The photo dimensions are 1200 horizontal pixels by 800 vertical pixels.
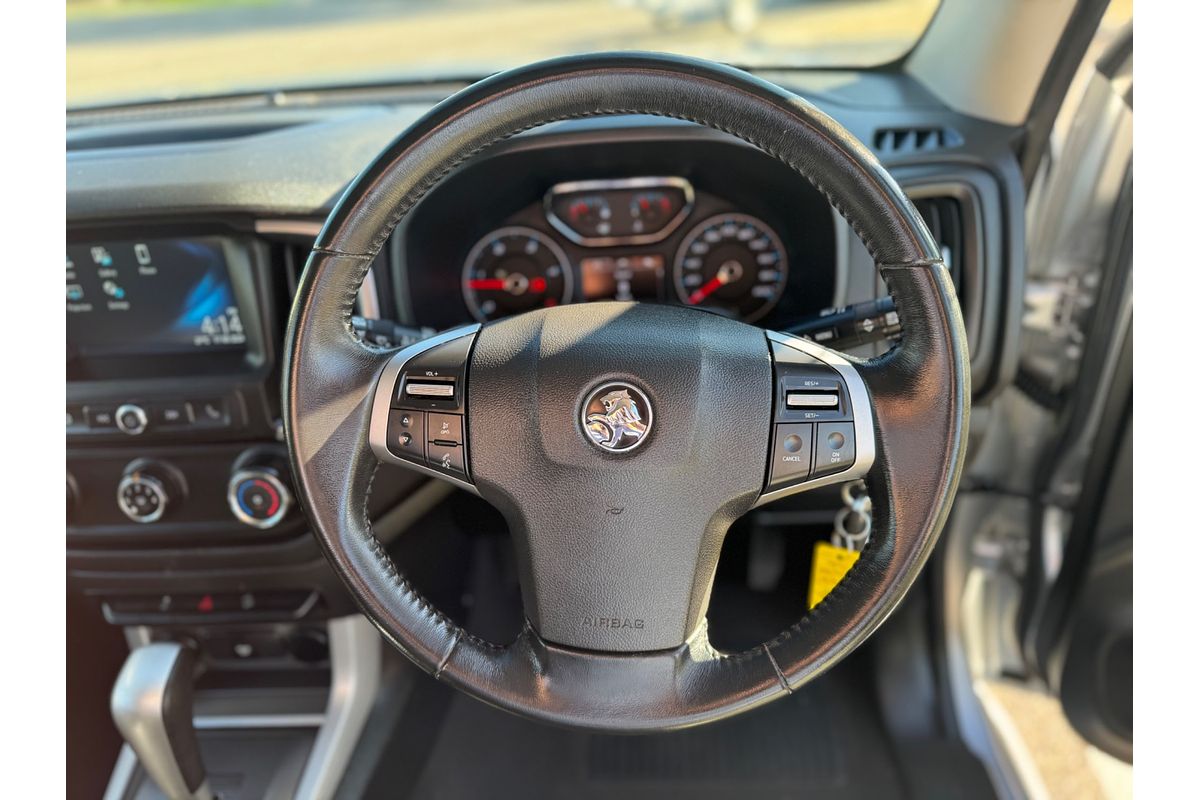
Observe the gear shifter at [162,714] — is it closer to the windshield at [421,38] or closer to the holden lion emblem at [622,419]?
the holden lion emblem at [622,419]

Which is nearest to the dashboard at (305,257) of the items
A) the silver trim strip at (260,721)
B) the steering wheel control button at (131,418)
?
the steering wheel control button at (131,418)

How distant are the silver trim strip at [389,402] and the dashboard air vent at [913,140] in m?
0.71

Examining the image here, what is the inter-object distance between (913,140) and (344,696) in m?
1.33

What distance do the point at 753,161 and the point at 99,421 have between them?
41.4 inches

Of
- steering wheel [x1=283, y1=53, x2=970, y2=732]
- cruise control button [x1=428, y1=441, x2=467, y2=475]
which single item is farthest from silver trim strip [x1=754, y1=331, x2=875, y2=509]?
cruise control button [x1=428, y1=441, x2=467, y2=475]

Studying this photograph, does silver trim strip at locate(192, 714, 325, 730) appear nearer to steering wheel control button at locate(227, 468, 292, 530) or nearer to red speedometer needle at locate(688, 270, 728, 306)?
steering wheel control button at locate(227, 468, 292, 530)

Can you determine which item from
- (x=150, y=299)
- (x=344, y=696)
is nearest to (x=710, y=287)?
(x=150, y=299)

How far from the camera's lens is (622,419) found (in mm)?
871

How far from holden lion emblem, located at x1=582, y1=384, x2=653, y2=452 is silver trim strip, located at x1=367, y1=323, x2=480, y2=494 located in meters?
0.15

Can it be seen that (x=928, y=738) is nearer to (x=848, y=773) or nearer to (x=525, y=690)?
(x=848, y=773)

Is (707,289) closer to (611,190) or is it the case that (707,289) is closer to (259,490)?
(611,190)

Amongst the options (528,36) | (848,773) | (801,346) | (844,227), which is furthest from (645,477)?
(528,36)

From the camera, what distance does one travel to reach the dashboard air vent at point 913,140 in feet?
4.14

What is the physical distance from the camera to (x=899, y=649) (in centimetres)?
176
